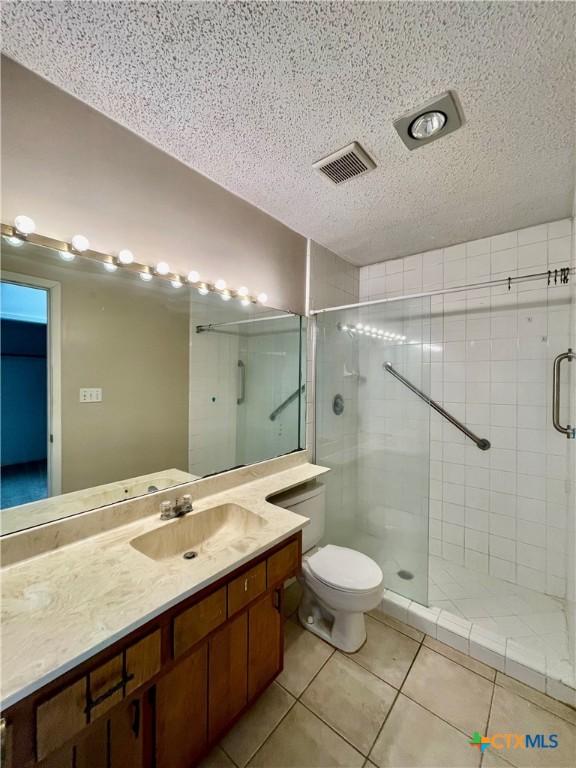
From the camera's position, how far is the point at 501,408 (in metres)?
2.13

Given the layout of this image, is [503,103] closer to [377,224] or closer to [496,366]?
[377,224]

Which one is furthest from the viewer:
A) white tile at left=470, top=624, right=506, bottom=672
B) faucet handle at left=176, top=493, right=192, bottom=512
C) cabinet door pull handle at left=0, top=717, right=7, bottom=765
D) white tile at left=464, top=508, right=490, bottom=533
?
white tile at left=464, top=508, right=490, bottom=533

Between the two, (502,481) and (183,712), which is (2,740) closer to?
(183,712)

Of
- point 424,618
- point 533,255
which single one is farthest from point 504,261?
point 424,618

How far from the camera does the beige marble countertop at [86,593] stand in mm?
634

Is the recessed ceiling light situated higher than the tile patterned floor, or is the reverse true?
the recessed ceiling light

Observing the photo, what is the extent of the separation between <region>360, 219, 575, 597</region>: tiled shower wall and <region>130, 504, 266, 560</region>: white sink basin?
1.71 meters

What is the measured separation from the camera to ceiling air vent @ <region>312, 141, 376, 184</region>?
134 centimetres

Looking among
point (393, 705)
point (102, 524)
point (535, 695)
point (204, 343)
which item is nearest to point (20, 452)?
point (102, 524)

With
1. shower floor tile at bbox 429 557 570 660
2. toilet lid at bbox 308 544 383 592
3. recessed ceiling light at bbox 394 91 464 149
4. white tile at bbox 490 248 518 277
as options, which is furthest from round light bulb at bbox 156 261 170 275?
shower floor tile at bbox 429 557 570 660

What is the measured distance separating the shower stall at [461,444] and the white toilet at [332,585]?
405 mm

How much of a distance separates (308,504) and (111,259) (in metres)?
1.62

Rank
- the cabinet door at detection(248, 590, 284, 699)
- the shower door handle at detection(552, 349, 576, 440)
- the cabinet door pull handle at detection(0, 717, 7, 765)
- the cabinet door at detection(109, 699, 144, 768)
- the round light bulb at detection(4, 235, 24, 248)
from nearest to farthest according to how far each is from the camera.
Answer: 1. the cabinet door pull handle at detection(0, 717, 7, 765)
2. the cabinet door at detection(109, 699, 144, 768)
3. the round light bulb at detection(4, 235, 24, 248)
4. the cabinet door at detection(248, 590, 284, 699)
5. the shower door handle at detection(552, 349, 576, 440)

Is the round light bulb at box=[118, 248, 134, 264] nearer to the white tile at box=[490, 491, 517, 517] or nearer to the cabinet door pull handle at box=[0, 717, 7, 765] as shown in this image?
the cabinet door pull handle at box=[0, 717, 7, 765]
